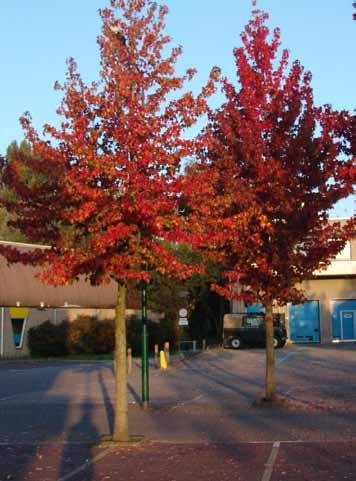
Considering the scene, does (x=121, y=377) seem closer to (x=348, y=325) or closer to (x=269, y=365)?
(x=269, y=365)

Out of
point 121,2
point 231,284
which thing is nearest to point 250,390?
point 231,284

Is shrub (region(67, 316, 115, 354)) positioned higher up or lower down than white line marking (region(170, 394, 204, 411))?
higher up

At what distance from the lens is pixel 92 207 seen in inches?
418

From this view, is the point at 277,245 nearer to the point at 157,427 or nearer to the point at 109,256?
the point at 157,427

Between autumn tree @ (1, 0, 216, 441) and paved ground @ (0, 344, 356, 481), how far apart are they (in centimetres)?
122

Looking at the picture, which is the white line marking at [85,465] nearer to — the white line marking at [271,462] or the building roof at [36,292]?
the white line marking at [271,462]

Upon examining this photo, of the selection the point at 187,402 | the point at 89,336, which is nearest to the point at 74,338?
the point at 89,336

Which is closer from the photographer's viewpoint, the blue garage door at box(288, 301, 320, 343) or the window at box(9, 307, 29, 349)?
the window at box(9, 307, 29, 349)

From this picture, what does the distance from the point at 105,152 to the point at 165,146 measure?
85 centimetres

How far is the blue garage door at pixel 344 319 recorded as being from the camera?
176ft

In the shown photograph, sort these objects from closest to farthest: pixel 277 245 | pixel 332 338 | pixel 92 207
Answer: pixel 92 207
pixel 277 245
pixel 332 338

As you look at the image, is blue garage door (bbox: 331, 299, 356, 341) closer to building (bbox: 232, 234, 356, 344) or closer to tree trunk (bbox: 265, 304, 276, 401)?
building (bbox: 232, 234, 356, 344)

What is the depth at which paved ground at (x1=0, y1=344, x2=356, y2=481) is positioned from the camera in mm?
9578

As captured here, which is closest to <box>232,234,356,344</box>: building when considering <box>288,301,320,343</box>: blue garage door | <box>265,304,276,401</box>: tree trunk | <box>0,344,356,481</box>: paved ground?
<box>288,301,320,343</box>: blue garage door
